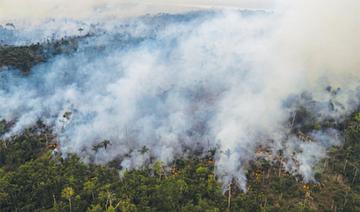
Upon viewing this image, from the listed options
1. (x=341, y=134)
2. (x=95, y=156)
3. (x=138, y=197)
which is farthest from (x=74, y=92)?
(x=341, y=134)

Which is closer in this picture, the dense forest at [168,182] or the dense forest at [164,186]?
the dense forest at [164,186]

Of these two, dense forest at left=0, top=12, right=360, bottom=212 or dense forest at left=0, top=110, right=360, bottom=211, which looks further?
dense forest at left=0, top=12, right=360, bottom=212

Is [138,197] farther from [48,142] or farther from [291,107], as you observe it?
[291,107]

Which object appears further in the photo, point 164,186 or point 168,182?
point 168,182

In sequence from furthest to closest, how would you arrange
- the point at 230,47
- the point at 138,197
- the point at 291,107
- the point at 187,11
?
the point at 187,11, the point at 230,47, the point at 291,107, the point at 138,197

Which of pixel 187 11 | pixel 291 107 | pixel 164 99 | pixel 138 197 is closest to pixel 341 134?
pixel 291 107

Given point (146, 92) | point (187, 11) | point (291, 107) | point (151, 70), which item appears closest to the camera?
point (291, 107)

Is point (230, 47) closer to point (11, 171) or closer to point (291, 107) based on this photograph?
point (291, 107)

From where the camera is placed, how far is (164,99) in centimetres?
8256

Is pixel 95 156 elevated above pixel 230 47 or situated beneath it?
situated beneath

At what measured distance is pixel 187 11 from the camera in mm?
121312

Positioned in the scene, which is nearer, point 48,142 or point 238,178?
point 238,178

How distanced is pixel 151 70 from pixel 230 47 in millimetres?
17582

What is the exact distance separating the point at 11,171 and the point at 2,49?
141 ft
